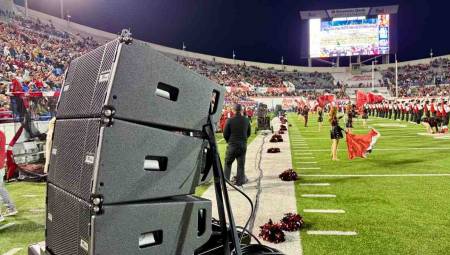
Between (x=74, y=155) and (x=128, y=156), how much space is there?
20.3 inches

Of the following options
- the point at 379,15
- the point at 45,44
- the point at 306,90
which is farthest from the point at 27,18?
the point at 379,15

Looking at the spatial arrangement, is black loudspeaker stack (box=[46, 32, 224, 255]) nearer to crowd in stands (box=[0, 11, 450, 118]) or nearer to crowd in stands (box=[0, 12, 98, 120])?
crowd in stands (box=[0, 11, 450, 118])

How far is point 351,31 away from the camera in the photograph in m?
73.5

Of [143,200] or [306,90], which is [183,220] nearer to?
[143,200]

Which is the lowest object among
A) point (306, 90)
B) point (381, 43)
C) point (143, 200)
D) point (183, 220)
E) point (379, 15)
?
point (183, 220)

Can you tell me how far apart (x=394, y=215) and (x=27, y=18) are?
44.4 meters

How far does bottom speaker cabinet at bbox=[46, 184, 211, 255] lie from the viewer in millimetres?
2416

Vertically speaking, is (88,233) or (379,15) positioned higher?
(379,15)

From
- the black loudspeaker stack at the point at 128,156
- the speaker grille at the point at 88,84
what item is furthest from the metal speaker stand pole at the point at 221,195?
the speaker grille at the point at 88,84

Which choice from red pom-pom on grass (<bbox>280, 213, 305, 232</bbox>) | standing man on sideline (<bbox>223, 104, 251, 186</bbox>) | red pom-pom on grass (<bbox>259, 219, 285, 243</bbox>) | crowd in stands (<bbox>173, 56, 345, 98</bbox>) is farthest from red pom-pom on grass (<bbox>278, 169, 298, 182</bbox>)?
crowd in stands (<bbox>173, 56, 345, 98</bbox>)

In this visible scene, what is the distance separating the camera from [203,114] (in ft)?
10.5

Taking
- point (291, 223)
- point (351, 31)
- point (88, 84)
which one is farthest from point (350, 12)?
point (88, 84)

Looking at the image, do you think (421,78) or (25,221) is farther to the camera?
(421,78)

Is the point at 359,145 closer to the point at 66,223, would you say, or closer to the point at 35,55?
the point at 66,223
